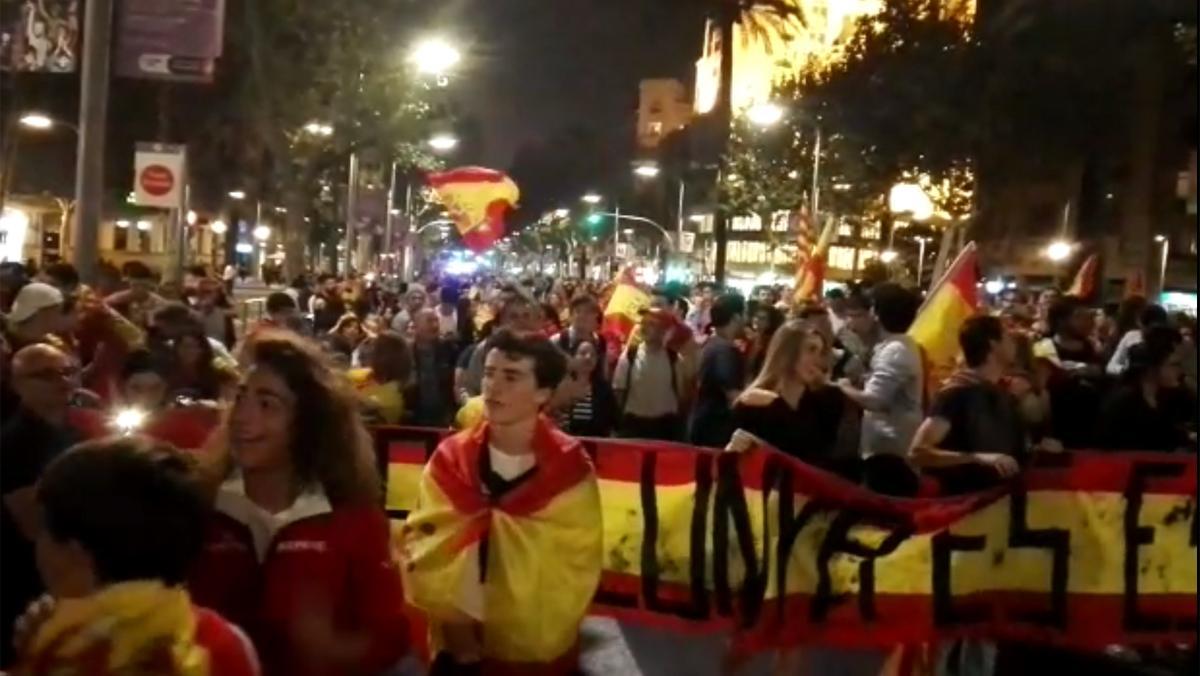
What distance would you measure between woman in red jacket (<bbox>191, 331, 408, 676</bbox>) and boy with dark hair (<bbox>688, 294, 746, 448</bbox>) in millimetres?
7752

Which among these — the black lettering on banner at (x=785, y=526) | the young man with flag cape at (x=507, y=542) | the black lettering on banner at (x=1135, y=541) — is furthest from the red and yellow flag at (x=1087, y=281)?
the young man with flag cape at (x=507, y=542)

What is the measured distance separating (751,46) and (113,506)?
116349 millimetres

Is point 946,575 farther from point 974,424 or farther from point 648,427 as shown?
point 648,427

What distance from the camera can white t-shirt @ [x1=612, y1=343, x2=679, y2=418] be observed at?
1402 cm

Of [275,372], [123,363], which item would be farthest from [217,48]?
[275,372]

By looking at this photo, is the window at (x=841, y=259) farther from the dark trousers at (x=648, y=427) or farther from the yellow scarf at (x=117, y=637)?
the yellow scarf at (x=117, y=637)

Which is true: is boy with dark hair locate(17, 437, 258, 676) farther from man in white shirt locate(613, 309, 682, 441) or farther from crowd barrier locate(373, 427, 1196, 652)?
man in white shirt locate(613, 309, 682, 441)

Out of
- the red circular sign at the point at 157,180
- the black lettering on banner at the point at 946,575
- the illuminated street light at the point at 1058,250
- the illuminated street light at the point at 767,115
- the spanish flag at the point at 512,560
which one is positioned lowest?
the black lettering on banner at the point at 946,575

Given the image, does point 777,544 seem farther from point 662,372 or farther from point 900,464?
point 662,372

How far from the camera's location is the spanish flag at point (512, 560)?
5438 mm

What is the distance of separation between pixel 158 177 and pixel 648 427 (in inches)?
225

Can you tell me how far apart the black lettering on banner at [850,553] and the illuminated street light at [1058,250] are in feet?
180

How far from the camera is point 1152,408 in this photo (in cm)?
1023

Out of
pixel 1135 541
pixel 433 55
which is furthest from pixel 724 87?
pixel 1135 541
